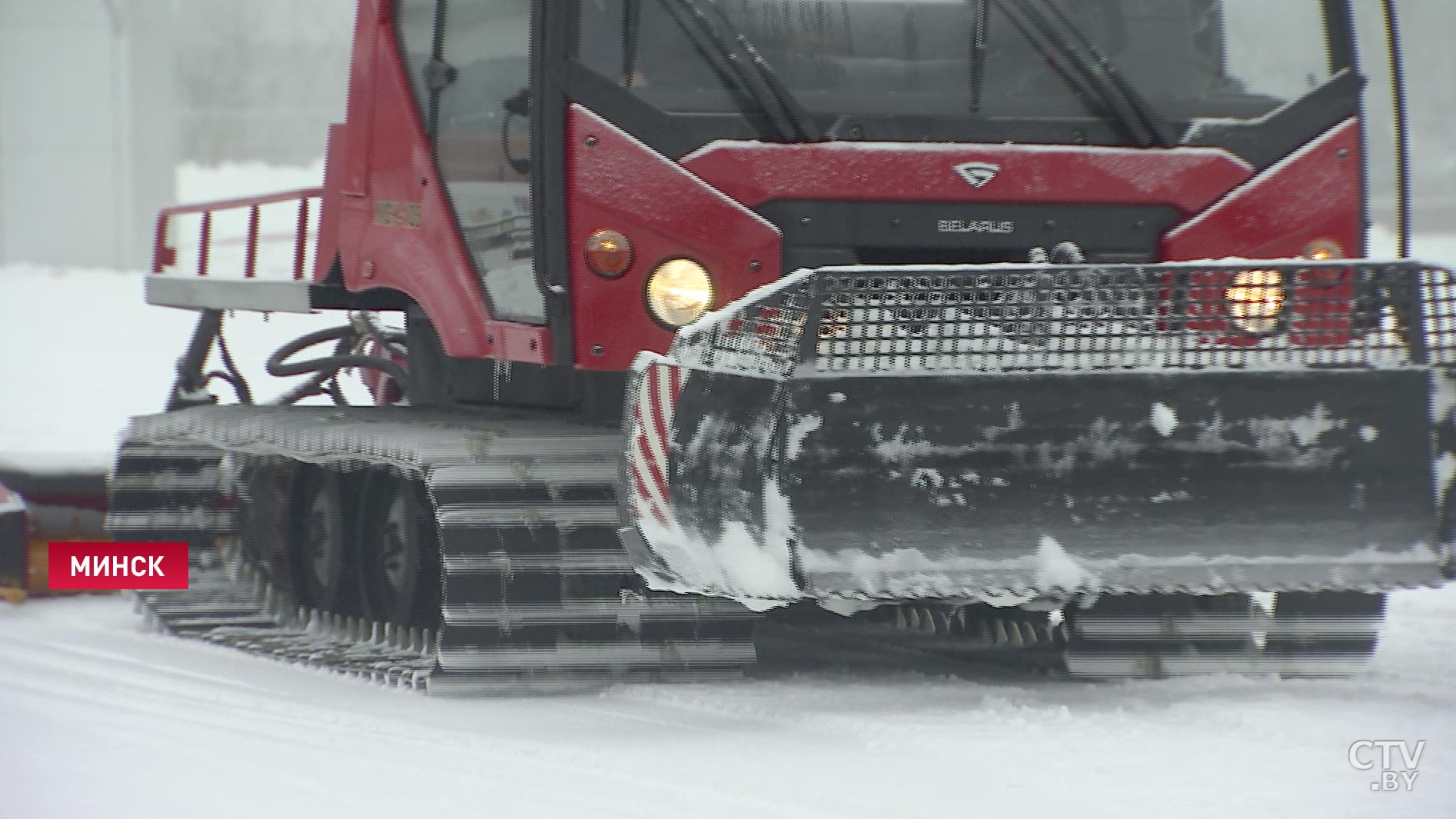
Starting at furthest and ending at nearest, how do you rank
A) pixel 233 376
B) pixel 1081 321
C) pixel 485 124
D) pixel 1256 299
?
pixel 233 376, pixel 485 124, pixel 1081 321, pixel 1256 299

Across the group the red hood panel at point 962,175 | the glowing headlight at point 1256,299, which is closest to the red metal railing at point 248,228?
the red hood panel at point 962,175

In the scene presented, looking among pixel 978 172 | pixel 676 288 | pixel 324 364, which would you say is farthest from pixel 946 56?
pixel 324 364

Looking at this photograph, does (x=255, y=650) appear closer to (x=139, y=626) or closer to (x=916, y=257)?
(x=139, y=626)

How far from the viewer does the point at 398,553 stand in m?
6.43

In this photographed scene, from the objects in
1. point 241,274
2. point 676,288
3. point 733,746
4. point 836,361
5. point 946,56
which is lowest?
point 733,746

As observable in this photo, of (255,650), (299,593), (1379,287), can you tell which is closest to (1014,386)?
(1379,287)

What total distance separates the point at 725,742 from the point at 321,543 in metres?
2.61

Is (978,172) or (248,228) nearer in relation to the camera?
(978,172)

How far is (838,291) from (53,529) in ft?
13.9

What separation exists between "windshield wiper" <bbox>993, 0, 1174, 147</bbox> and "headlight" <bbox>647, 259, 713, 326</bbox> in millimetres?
1076

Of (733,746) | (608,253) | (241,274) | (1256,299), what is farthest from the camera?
(241,274)

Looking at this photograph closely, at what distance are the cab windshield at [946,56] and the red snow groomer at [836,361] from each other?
0.03 ft

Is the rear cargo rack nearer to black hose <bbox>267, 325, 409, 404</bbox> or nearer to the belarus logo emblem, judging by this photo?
black hose <bbox>267, 325, 409, 404</bbox>
